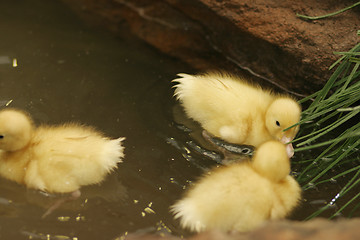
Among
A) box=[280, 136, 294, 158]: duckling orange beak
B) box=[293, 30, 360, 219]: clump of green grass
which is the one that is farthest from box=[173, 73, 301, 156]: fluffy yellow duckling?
box=[293, 30, 360, 219]: clump of green grass

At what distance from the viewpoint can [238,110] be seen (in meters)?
2.23

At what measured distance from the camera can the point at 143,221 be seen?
1952 mm

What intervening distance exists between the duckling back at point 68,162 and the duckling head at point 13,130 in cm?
7

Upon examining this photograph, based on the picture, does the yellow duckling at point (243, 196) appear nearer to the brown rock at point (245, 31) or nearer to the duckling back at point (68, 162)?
the duckling back at point (68, 162)

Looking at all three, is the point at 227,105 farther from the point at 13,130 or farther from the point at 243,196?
the point at 13,130

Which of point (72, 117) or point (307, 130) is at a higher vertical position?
point (307, 130)

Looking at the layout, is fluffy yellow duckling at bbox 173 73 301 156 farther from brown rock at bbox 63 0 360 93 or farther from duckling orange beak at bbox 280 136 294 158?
brown rock at bbox 63 0 360 93

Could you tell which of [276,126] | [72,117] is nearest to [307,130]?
[276,126]

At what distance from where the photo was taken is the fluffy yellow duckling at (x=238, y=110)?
7.19 ft

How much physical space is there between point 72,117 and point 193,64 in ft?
2.60

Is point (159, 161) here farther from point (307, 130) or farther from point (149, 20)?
point (149, 20)

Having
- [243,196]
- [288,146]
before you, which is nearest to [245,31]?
[288,146]

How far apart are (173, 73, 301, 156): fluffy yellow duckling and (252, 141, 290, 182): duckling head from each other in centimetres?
26

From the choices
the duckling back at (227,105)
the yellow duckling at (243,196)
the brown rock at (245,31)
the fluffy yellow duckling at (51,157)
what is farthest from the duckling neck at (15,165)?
the brown rock at (245,31)
